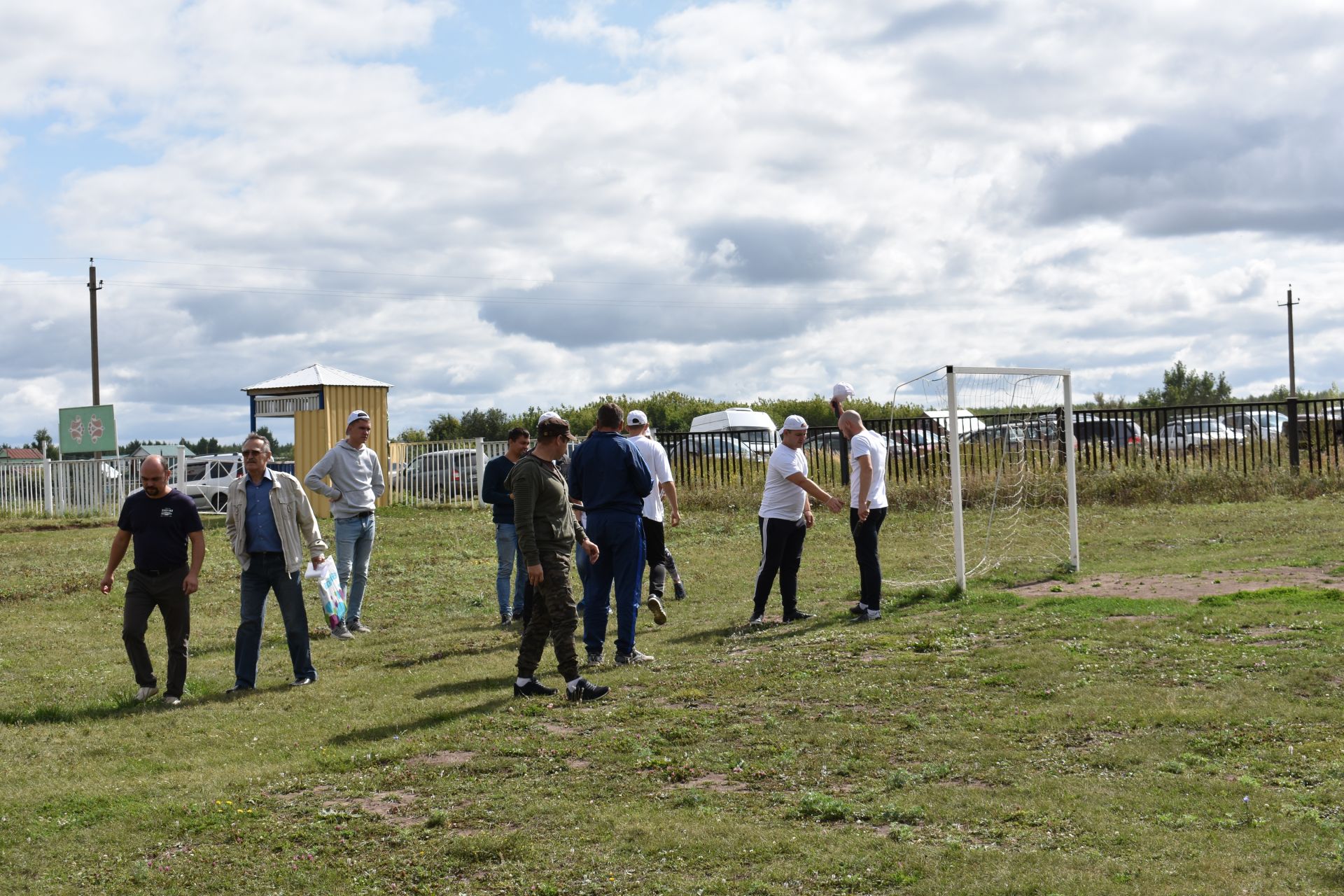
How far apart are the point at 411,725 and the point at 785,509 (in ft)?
13.5

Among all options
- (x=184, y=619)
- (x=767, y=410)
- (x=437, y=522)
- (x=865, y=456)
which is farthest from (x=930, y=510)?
(x=767, y=410)

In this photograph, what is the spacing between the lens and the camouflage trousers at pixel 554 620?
779 cm

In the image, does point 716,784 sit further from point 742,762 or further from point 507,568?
point 507,568

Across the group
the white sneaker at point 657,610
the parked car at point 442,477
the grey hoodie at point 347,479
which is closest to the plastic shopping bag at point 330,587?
the grey hoodie at point 347,479

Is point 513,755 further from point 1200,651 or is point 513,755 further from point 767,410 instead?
point 767,410

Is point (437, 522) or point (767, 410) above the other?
point (767, 410)

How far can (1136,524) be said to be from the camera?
18.6 m

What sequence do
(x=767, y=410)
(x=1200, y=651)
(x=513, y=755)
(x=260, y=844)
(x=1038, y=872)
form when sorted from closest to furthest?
(x=1038, y=872), (x=260, y=844), (x=513, y=755), (x=1200, y=651), (x=767, y=410)

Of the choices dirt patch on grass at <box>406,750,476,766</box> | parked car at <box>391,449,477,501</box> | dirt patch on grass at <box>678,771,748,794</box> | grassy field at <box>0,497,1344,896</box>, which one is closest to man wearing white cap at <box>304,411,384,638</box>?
grassy field at <box>0,497,1344,896</box>

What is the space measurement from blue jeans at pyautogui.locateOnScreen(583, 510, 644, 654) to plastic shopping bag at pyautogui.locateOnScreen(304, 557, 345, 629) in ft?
7.27

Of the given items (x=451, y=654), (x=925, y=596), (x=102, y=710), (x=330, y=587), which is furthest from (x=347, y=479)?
(x=925, y=596)

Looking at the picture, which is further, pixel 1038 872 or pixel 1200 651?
pixel 1200 651

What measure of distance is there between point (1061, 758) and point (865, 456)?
4780 millimetres

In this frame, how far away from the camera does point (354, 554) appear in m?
11.6
